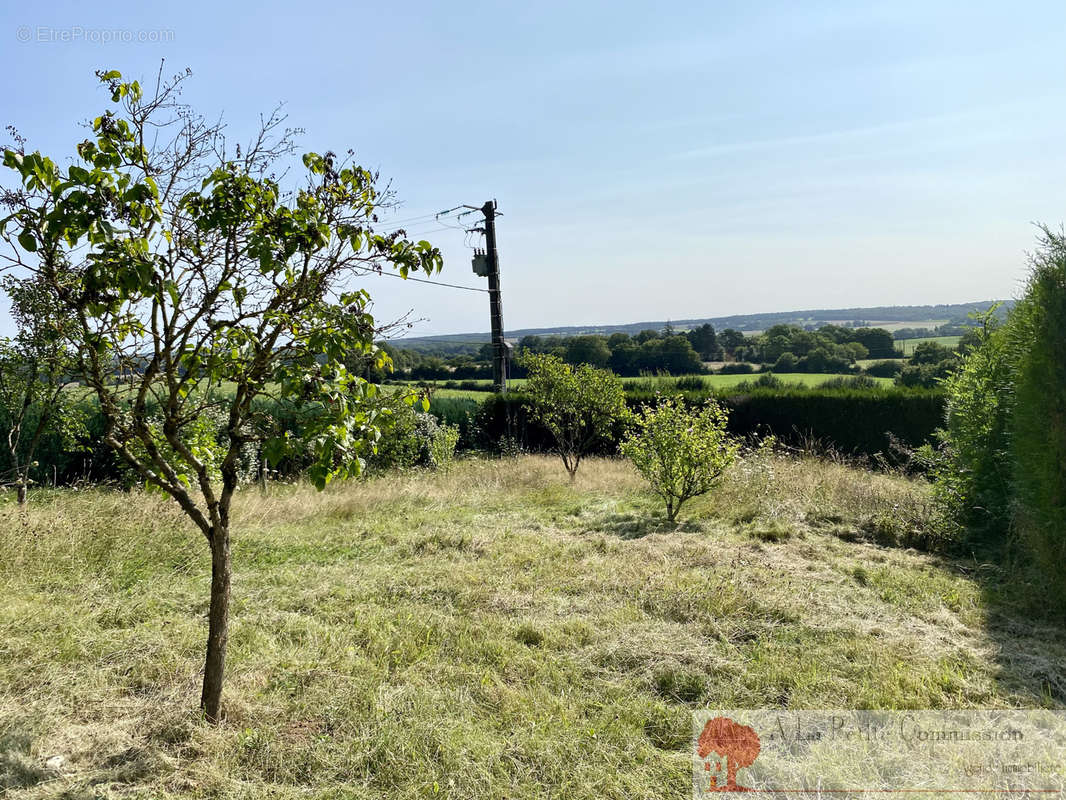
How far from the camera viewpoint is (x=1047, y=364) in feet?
15.8

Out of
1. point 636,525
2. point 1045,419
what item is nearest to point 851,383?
point 636,525

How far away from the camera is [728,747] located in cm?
307

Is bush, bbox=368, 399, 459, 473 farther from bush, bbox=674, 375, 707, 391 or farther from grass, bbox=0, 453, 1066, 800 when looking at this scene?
bush, bbox=674, 375, 707, 391

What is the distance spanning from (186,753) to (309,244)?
2538mm

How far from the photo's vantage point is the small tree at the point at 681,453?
7973 mm

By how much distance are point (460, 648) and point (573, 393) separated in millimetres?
7807

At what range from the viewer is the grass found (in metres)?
2.96

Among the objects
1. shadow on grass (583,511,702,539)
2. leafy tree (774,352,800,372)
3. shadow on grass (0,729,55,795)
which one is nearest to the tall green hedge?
shadow on grass (583,511,702,539)

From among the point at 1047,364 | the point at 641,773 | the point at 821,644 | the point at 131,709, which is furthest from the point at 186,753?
the point at 1047,364

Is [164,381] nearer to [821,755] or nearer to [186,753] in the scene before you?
[186,753]

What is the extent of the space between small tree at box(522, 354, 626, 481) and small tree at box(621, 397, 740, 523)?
3.22 m

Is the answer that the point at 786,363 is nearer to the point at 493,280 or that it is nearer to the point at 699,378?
the point at 699,378

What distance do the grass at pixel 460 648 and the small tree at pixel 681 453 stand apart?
725 mm

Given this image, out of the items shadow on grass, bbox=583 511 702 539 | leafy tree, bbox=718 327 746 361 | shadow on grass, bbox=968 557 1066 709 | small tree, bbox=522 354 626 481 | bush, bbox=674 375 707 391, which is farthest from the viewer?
leafy tree, bbox=718 327 746 361
